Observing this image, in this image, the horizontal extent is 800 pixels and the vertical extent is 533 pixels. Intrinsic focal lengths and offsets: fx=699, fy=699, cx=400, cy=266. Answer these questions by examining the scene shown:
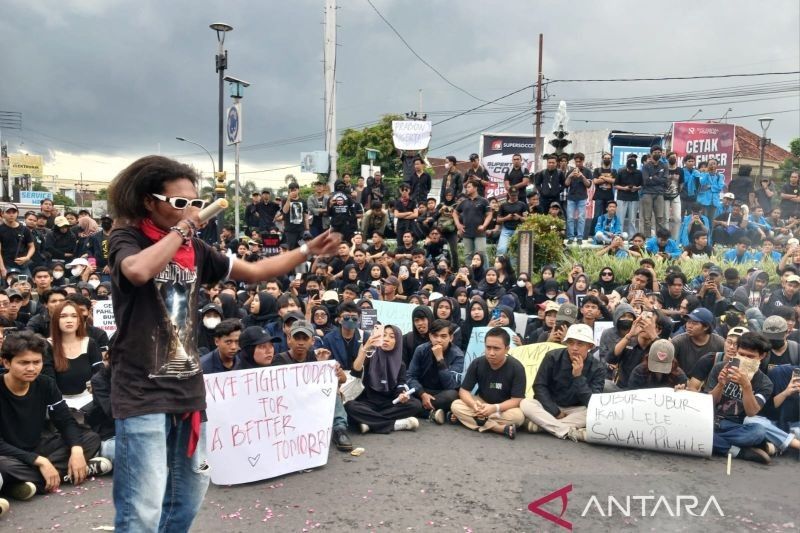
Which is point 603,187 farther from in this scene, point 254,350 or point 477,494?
point 477,494

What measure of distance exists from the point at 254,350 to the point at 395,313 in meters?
4.07

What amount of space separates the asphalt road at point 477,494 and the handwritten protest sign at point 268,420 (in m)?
0.13

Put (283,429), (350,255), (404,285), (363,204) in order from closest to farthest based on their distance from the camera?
1. (283,429)
2. (404,285)
3. (350,255)
4. (363,204)

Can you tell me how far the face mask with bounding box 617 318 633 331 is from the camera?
7.68m

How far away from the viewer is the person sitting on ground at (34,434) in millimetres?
4965

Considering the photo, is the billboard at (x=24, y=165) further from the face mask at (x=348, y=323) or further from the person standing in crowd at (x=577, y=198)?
the face mask at (x=348, y=323)

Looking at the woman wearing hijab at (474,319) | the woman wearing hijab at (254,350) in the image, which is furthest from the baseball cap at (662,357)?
the woman wearing hijab at (254,350)

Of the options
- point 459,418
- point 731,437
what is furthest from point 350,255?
point 731,437

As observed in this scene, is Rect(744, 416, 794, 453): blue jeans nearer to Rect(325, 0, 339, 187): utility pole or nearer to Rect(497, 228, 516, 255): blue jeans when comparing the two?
Rect(497, 228, 516, 255): blue jeans

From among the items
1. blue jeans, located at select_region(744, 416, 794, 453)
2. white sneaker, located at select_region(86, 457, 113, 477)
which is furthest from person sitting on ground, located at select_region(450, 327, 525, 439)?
white sneaker, located at select_region(86, 457, 113, 477)

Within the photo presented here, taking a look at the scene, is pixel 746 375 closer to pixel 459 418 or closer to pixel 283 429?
pixel 459 418

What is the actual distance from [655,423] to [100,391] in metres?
4.72

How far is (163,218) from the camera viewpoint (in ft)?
8.37

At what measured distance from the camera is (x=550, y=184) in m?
14.1
